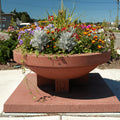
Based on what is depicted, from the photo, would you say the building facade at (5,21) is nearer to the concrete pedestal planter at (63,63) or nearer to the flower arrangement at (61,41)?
the flower arrangement at (61,41)

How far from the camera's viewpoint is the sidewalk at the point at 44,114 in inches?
90.3

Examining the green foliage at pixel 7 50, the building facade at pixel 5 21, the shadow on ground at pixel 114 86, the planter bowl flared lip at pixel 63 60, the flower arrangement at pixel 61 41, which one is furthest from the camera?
the building facade at pixel 5 21

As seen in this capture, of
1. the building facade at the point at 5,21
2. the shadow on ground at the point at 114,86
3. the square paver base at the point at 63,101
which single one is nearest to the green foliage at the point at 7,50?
the square paver base at the point at 63,101

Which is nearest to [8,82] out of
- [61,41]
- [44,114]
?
[44,114]

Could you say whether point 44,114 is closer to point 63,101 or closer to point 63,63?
point 63,101

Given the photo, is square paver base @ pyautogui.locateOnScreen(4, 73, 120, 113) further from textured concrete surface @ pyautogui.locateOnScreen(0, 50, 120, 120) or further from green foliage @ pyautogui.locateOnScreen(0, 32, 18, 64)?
green foliage @ pyautogui.locateOnScreen(0, 32, 18, 64)

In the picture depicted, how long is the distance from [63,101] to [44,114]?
1.04 ft

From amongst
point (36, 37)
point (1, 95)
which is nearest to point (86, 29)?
point (36, 37)

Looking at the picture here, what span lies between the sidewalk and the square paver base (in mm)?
59

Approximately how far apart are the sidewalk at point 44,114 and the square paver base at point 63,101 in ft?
0.19

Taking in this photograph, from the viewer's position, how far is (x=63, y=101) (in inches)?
95.7

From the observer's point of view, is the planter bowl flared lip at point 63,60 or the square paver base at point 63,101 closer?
the planter bowl flared lip at point 63,60

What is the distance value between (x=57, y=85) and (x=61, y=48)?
2.32 feet

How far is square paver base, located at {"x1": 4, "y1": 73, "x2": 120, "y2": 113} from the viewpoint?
7.75 feet
